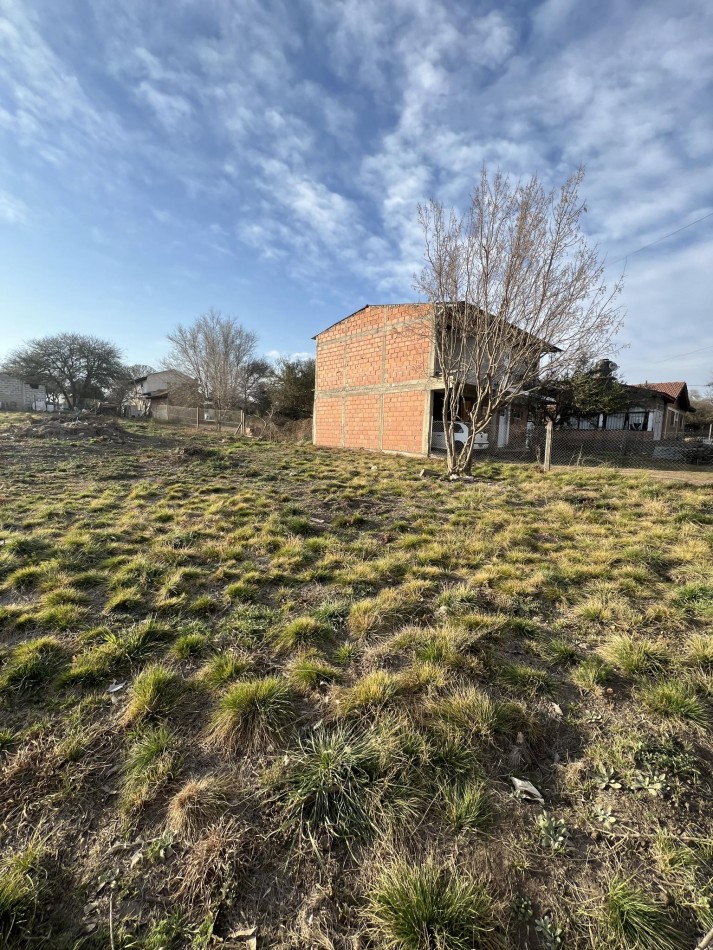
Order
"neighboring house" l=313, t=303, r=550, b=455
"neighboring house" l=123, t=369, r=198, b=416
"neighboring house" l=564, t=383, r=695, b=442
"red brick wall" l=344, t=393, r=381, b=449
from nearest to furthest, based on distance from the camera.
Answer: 1. "neighboring house" l=313, t=303, r=550, b=455
2. "red brick wall" l=344, t=393, r=381, b=449
3. "neighboring house" l=564, t=383, r=695, b=442
4. "neighboring house" l=123, t=369, r=198, b=416

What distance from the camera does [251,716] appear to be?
220cm

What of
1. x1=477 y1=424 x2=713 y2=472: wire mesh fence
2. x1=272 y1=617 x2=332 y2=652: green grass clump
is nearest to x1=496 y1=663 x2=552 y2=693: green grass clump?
x1=272 y1=617 x2=332 y2=652: green grass clump

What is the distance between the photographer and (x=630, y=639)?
9.40 ft

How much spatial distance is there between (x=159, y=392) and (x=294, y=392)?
2167cm

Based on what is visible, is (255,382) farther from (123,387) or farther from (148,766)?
(148,766)

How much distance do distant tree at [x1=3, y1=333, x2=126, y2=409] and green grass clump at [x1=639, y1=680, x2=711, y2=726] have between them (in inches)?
1772

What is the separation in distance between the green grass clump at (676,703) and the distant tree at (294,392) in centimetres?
2754

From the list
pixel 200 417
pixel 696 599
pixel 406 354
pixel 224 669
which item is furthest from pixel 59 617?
pixel 200 417

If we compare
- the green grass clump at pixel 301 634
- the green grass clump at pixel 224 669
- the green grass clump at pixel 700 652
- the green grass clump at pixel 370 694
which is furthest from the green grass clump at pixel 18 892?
the green grass clump at pixel 700 652

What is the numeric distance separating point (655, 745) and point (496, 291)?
929cm

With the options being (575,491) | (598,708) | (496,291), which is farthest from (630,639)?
(496,291)

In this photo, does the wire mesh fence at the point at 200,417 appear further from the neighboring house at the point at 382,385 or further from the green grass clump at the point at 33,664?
the green grass clump at the point at 33,664

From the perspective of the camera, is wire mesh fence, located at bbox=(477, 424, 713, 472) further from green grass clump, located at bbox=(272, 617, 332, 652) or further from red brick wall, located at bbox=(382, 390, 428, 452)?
green grass clump, located at bbox=(272, 617, 332, 652)

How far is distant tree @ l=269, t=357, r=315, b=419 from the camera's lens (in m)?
28.7
